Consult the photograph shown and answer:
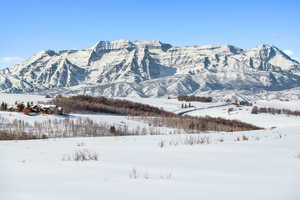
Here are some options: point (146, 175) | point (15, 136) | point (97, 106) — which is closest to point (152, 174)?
point (146, 175)

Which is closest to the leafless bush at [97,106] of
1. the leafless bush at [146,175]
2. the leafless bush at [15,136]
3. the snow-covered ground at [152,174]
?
the leafless bush at [15,136]

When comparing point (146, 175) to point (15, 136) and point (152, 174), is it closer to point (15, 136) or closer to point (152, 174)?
point (152, 174)

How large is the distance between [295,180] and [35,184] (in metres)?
6.71

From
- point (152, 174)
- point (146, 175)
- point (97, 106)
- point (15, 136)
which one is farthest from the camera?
point (97, 106)

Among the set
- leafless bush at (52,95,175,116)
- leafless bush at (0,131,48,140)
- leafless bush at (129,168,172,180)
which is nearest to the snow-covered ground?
leafless bush at (129,168,172,180)

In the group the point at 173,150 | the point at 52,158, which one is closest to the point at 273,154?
the point at 173,150

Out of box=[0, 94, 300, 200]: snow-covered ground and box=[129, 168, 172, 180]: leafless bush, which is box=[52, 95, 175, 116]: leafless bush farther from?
box=[129, 168, 172, 180]: leafless bush

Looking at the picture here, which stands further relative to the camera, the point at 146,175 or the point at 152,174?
the point at 152,174

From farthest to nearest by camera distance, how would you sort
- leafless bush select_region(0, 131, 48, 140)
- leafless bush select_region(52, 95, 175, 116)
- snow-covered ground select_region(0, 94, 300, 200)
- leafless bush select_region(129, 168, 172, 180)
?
leafless bush select_region(52, 95, 175, 116), leafless bush select_region(0, 131, 48, 140), leafless bush select_region(129, 168, 172, 180), snow-covered ground select_region(0, 94, 300, 200)

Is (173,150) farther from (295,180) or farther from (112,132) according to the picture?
(112,132)

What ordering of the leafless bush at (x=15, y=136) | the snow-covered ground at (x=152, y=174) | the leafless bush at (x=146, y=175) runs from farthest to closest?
the leafless bush at (x=15, y=136)
the leafless bush at (x=146, y=175)
the snow-covered ground at (x=152, y=174)

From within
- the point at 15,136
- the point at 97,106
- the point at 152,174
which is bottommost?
the point at 152,174

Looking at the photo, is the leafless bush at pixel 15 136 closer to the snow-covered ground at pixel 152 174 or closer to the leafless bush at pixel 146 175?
the snow-covered ground at pixel 152 174

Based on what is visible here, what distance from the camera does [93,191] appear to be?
9.49 metres
